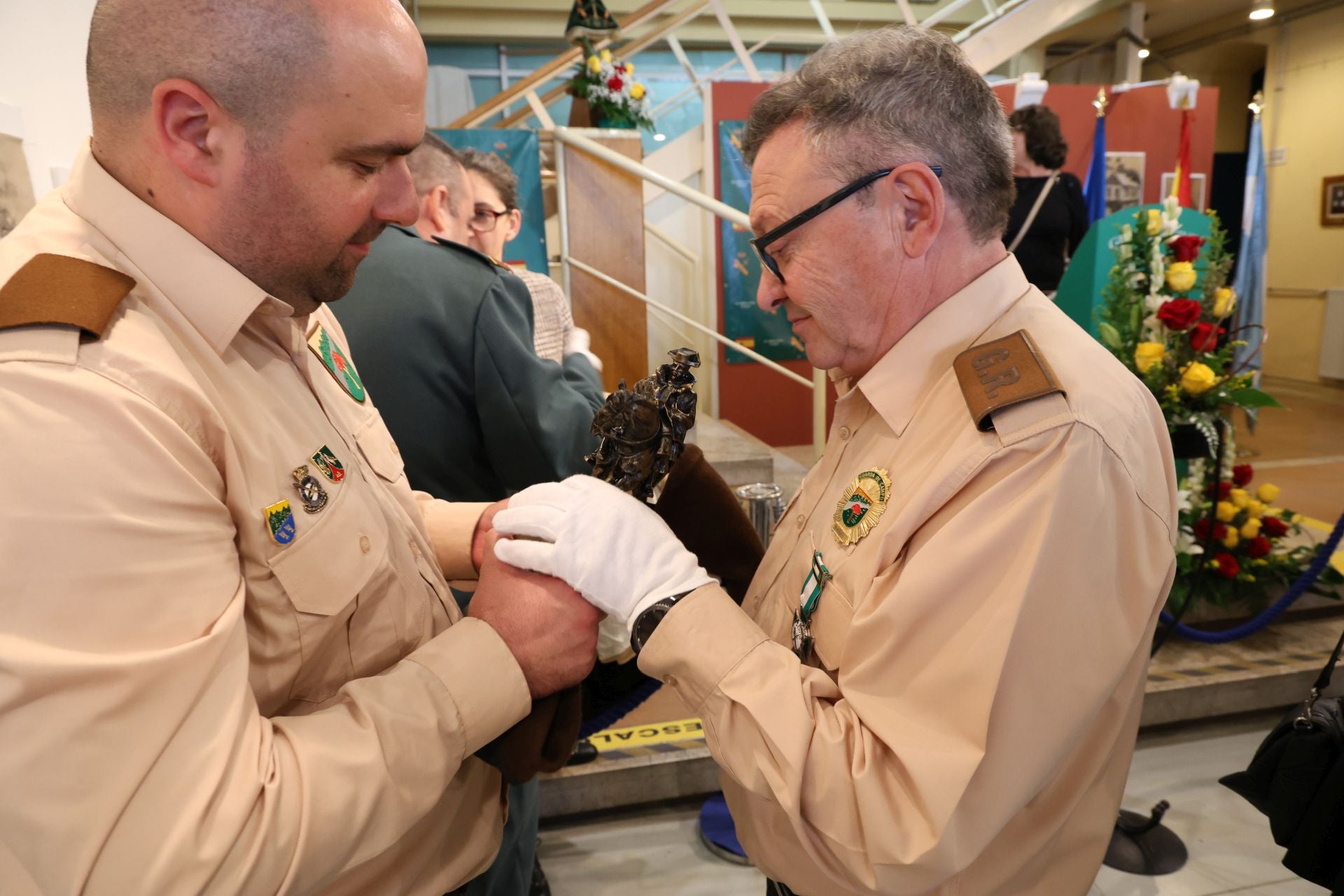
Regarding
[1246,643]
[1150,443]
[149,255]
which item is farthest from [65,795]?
[1246,643]

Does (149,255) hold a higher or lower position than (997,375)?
higher

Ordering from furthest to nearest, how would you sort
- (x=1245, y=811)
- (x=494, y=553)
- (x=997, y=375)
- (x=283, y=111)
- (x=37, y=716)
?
(x=1245, y=811) < (x=494, y=553) < (x=997, y=375) < (x=283, y=111) < (x=37, y=716)

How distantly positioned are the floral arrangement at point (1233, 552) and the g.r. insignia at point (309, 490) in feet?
9.39

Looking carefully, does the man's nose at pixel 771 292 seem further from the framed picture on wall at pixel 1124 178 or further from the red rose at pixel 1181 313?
the framed picture on wall at pixel 1124 178

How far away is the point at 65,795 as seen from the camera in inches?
25.0

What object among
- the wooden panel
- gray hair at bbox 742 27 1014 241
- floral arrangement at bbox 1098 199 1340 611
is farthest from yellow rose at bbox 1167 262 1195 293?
the wooden panel

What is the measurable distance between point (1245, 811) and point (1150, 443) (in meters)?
2.04

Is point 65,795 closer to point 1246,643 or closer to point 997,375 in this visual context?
point 997,375

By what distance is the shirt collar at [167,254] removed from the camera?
824mm

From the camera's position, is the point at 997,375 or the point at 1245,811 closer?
the point at 997,375

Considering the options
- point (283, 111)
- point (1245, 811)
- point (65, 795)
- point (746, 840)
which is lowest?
point (1245, 811)

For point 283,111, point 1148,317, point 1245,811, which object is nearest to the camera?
point 283,111

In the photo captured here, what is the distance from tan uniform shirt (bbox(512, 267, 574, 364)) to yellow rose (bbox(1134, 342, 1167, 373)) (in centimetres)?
194

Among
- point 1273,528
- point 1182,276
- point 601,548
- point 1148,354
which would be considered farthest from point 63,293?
point 1273,528
